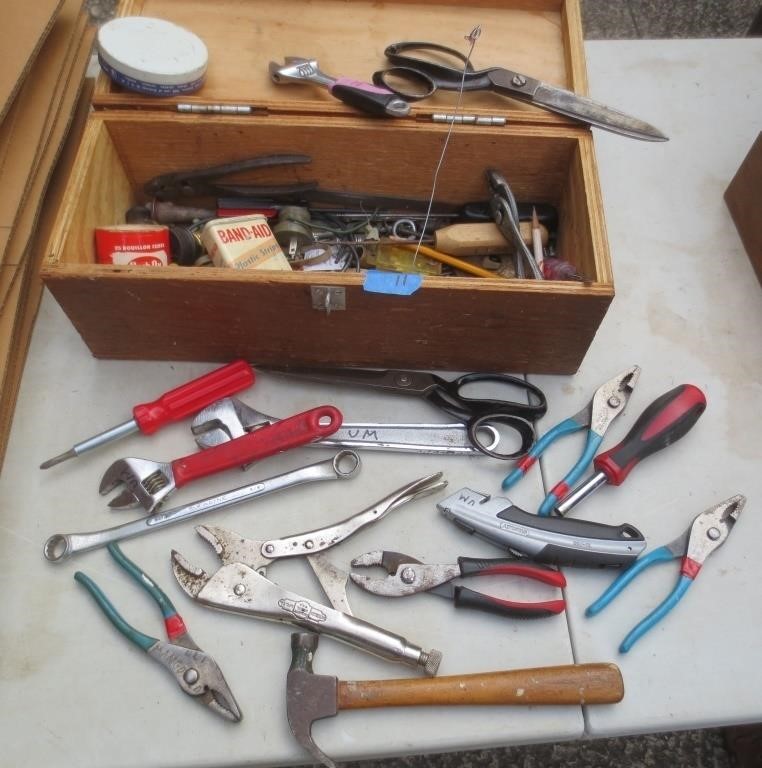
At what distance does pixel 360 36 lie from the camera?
2.76 ft

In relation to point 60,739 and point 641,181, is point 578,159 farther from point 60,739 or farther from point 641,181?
point 60,739

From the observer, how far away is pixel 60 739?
592 mm

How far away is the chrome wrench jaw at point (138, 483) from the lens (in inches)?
26.5

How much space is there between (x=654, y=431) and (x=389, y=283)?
271 millimetres

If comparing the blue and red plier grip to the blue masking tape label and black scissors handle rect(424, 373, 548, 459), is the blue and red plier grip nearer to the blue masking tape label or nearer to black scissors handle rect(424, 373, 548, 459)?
black scissors handle rect(424, 373, 548, 459)

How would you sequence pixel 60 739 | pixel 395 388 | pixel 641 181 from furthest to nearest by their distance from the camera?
pixel 641 181 → pixel 395 388 → pixel 60 739

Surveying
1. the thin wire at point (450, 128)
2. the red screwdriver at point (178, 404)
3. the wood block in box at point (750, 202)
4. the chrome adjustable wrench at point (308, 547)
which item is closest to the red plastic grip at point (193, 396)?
the red screwdriver at point (178, 404)

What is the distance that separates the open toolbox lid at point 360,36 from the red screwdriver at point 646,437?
0.32 metres

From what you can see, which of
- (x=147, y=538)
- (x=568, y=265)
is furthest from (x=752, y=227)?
(x=147, y=538)

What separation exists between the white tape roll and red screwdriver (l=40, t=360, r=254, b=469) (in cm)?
28

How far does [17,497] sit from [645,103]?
809 millimetres

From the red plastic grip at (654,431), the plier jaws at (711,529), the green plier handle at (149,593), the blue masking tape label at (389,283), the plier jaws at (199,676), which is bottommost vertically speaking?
the plier jaws at (199,676)

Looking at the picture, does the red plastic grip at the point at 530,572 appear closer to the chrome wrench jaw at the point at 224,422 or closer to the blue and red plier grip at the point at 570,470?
the blue and red plier grip at the point at 570,470

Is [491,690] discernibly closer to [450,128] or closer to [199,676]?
[199,676]
